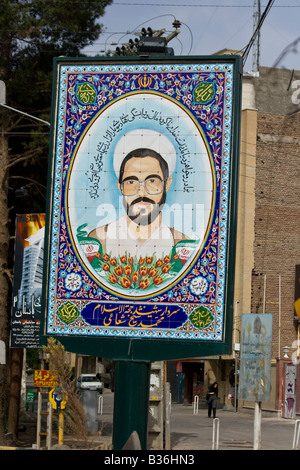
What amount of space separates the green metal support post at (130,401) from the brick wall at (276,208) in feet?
106

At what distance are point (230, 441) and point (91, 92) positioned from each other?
563 inches

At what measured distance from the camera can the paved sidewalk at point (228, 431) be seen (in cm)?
2542

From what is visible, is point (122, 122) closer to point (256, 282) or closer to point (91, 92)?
point (91, 92)

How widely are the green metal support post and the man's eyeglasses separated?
10.2 feet

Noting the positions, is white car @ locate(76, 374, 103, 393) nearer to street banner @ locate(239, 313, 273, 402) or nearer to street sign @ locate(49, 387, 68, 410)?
street sign @ locate(49, 387, 68, 410)

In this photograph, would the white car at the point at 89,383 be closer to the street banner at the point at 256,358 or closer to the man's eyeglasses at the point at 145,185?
the street banner at the point at 256,358

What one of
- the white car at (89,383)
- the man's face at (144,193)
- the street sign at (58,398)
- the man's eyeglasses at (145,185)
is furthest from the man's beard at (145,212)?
the white car at (89,383)

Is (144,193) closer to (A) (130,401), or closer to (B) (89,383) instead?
Answer: (A) (130,401)

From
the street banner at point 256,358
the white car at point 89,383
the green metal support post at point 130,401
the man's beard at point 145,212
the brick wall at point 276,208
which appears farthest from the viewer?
the white car at point 89,383

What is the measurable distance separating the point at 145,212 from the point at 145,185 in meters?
0.51

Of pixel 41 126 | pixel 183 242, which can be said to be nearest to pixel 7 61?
pixel 41 126

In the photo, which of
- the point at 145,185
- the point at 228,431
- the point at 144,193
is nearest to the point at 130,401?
the point at 144,193

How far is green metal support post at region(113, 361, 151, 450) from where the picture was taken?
50.0ft

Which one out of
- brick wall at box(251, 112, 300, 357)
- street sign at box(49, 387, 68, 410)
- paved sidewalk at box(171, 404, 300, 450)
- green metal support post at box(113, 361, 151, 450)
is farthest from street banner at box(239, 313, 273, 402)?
brick wall at box(251, 112, 300, 357)
